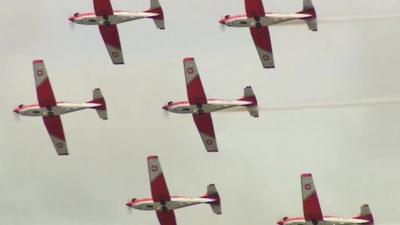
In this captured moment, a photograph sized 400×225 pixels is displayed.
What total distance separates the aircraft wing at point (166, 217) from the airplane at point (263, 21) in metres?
8.74

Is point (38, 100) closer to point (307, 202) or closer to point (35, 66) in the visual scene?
point (35, 66)

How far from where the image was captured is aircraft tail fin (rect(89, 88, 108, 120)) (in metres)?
126

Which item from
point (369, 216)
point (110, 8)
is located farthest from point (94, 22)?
point (369, 216)

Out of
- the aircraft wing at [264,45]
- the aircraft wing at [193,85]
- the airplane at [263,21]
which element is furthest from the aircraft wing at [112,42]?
the aircraft wing at [264,45]

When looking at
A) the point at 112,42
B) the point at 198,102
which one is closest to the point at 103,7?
the point at 112,42

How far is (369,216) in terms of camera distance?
124688mm

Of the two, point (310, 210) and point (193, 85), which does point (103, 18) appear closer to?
point (193, 85)

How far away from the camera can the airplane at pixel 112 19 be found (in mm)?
125750

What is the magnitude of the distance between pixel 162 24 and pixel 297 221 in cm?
1172

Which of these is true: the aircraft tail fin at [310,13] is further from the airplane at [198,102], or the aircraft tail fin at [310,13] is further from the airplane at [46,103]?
the airplane at [46,103]

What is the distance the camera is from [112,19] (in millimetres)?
126750

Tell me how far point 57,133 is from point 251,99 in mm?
10694

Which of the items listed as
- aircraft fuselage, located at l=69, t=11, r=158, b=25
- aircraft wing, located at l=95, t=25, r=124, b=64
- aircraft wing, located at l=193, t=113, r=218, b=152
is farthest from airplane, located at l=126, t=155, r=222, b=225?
aircraft fuselage, located at l=69, t=11, r=158, b=25

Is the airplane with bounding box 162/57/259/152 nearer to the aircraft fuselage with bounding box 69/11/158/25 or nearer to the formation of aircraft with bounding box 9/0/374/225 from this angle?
the formation of aircraft with bounding box 9/0/374/225
